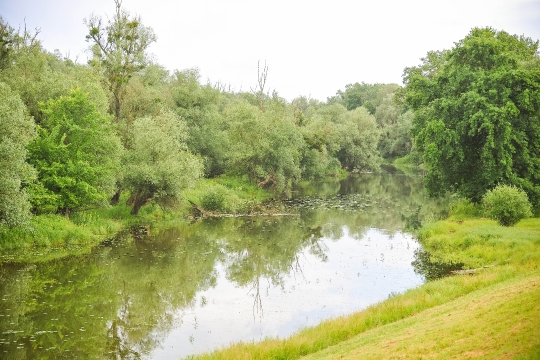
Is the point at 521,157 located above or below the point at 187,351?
above

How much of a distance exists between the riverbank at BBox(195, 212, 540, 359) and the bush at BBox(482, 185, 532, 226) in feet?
14.1

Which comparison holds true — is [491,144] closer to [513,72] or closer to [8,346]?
[513,72]

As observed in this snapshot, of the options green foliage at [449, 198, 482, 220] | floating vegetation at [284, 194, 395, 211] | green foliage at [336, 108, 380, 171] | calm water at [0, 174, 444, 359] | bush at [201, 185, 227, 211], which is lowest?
calm water at [0, 174, 444, 359]

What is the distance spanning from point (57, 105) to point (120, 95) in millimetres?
12649

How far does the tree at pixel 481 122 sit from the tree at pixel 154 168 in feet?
70.0

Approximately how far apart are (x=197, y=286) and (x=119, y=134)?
25358 mm

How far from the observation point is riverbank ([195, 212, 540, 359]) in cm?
1195

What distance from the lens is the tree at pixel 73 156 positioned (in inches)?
1264

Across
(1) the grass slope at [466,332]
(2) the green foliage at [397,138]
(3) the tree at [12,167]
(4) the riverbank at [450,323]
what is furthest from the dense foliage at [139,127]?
(2) the green foliage at [397,138]

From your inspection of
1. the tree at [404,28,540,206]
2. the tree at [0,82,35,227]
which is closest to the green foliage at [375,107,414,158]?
the tree at [404,28,540,206]

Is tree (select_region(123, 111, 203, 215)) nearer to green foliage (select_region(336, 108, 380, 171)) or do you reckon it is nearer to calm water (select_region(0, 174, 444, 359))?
calm water (select_region(0, 174, 444, 359))

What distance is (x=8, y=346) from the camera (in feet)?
54.4

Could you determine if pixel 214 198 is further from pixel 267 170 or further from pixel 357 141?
pixel 357 141

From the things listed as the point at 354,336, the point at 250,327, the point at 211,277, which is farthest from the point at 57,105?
the point at 354,336
